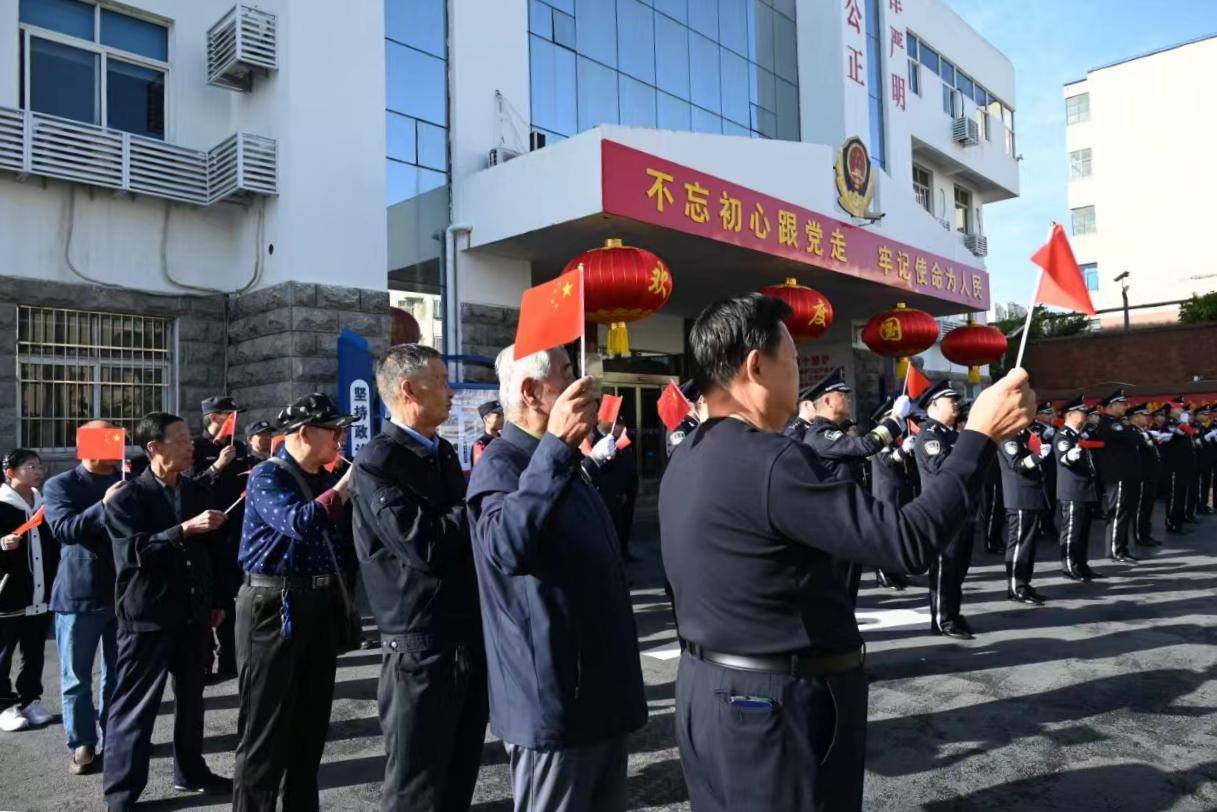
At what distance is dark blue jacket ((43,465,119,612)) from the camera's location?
431cm

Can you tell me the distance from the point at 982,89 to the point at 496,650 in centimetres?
2716

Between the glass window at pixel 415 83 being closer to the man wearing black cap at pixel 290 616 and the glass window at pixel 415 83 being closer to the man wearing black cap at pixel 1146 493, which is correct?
the man wearing black cap at pixel 290 616

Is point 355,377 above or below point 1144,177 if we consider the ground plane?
below

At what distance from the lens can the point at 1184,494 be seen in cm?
1295

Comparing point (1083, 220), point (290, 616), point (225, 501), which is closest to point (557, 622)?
point (290, 616)

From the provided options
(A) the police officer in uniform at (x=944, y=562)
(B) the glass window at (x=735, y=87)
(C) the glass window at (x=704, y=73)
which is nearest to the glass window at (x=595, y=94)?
(C) the glass window at (x=704, y=73)

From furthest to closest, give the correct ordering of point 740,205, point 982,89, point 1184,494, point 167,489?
point 982,89 < point 1184,494 < point 740,205 < point 167,489

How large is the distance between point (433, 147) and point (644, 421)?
7263 mm

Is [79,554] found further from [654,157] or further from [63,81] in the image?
[654,157]

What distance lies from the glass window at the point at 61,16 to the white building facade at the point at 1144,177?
136 feet

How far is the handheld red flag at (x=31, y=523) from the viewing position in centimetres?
489

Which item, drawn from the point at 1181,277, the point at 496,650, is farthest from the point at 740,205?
the point at 1181,277

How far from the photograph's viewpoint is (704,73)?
15.9m

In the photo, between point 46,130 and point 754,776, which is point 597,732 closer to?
point 754,776
